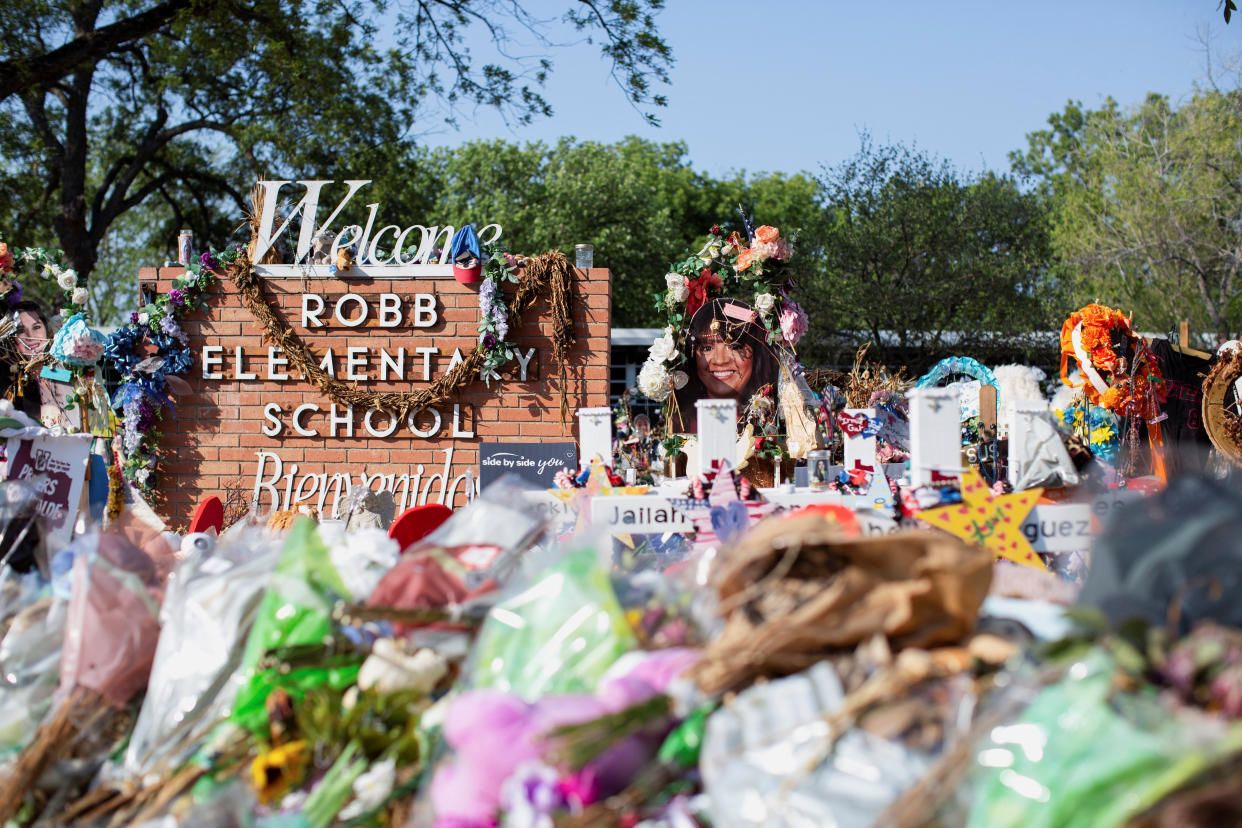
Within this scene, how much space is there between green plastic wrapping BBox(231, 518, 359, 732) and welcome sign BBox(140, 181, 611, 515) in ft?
20.1

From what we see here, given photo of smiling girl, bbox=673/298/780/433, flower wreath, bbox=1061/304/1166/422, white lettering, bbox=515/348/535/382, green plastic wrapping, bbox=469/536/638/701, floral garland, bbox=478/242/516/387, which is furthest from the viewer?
white lettering, bbox=515/348/535/382

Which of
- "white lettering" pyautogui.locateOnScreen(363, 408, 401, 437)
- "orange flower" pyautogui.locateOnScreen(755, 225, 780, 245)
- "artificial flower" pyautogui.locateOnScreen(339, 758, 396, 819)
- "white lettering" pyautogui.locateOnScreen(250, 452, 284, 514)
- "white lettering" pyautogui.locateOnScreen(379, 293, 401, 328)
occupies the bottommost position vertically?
"artificial flower" pyautogui.locateOnScreen(339, 758, 396, 819)

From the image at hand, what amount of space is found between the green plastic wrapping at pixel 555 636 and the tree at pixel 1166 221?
2338 centimetres

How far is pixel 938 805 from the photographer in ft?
4.60

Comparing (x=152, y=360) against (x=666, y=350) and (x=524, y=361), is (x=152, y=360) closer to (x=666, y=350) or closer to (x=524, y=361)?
(x=524, y=361)

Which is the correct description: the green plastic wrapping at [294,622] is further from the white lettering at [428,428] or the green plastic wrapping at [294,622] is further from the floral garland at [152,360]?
the floral garland at [152,360]

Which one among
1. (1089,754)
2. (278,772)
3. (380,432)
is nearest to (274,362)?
(380,432)

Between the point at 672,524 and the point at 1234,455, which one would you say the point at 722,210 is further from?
the point at 672,524

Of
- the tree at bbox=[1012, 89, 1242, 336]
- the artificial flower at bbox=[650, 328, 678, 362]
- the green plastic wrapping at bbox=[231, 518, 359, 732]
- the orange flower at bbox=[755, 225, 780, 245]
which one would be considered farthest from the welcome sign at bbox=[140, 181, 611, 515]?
the tree at bbox=[1012, 89, 1242, 336]

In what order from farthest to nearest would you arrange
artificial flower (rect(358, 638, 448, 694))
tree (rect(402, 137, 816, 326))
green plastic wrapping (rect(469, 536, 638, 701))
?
tree (rect(402, 137, 816, 326))
artificial flower (rect(358, 638, 448, 694))
green plastic wrapping (rect(469, 536, 638, 701))

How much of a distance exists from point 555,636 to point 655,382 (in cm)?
558

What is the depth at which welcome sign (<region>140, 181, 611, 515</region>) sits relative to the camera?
8555 millimetres

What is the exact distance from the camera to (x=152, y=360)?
28.2ft

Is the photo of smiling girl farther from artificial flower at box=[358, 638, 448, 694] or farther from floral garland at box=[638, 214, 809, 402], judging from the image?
artificial flower at box=[358, 638, 448, 694]
